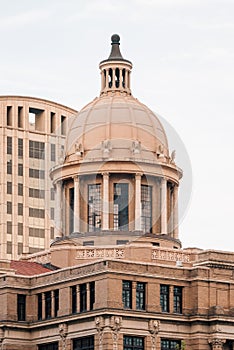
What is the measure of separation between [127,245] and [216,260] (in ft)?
29.0

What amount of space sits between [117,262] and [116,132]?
22323 mm

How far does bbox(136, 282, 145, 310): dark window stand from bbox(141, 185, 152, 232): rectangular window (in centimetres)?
1505

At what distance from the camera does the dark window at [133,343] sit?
13525 centimetres

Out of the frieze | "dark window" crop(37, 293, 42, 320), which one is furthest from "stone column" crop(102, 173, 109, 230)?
"dark window" crop(37, 293, 42, 320)

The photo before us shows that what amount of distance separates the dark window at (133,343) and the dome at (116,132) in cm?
2303

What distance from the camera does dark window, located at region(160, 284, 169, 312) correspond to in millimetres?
138500

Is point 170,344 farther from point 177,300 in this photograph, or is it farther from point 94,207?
point 94,207

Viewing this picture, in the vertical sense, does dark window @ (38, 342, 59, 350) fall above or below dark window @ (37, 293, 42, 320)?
below

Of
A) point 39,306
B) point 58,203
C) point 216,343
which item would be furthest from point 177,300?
point 58,203

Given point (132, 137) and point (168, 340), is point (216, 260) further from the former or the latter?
point (132, 137)

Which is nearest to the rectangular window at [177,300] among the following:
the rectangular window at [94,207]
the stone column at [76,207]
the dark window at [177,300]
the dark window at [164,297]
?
the dark window at [177,300]

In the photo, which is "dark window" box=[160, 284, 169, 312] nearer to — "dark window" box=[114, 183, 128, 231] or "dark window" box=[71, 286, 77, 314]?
"dark window" box=[71, 286, 77, 314]

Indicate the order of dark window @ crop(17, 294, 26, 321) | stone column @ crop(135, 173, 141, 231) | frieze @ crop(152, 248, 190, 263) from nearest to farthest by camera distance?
dark window @ crop(17, 294, 26, 321) → frieze @ crop(152, 248, 190, 263) → stone column @ crop(135, 173, 141, 231)

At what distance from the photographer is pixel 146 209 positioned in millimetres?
152875
